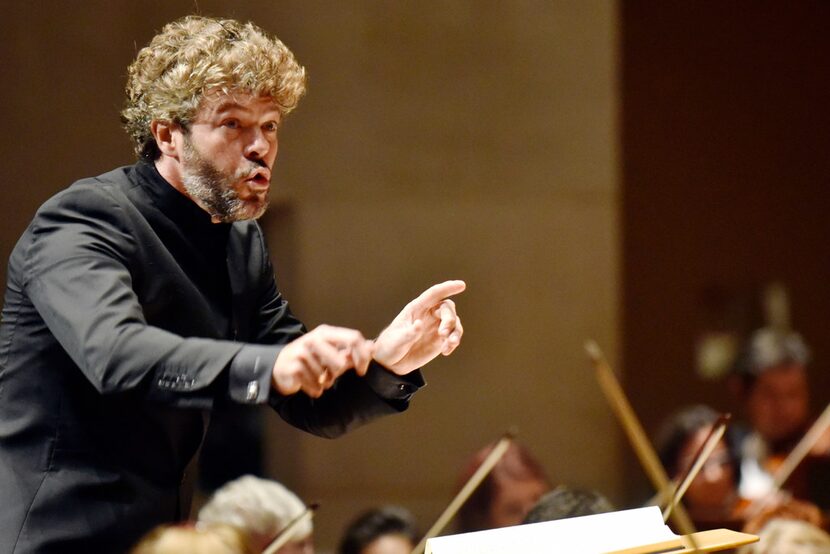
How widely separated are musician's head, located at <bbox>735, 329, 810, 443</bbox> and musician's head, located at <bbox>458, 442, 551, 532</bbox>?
0.96 metres

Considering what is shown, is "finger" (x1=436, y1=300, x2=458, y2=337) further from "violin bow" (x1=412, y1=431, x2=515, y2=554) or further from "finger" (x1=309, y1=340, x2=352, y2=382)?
"finger" (x1=309, y1=340, x2=352, y2=382)

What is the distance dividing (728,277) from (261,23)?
2198mm

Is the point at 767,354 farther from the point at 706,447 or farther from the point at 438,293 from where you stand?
the point at 438,293

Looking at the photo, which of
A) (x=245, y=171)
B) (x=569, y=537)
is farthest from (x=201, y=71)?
(x=569, y=537)

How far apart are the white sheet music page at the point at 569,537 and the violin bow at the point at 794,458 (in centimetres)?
198

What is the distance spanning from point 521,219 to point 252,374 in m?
3.50

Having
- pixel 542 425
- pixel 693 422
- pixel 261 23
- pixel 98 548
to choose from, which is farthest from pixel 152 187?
pixel 542 425

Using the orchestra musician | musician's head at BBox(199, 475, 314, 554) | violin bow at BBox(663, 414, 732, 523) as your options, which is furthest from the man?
Result: the orchestra musician

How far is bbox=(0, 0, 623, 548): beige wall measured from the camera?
15.7 feet

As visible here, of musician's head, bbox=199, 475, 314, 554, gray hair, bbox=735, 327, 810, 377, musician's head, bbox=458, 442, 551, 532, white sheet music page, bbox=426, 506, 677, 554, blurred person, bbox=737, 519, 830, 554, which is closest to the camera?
white sheet music page, bbox=426, 506, 677, 554

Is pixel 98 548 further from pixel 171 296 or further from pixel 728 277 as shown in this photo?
pixel 728 277

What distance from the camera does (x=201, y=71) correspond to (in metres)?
1.83

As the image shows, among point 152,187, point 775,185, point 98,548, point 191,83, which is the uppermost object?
point 191,83

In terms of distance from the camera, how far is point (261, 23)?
15.2 ft
